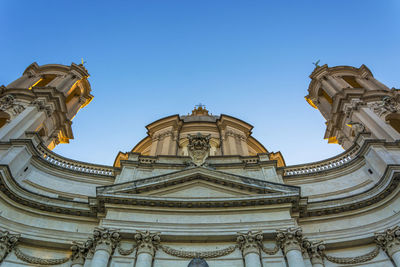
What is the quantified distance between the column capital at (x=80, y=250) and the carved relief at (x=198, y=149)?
701 centimetres

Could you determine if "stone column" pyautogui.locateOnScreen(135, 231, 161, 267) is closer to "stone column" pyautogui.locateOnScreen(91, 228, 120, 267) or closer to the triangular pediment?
"stone column" pyautogui.locateOnScreen(91, 228, 120, 267)

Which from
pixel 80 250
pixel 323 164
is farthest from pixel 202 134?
pixel 80 250

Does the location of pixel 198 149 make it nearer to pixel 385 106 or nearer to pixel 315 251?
pixel 315 251

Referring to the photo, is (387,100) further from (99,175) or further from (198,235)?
(99,175)

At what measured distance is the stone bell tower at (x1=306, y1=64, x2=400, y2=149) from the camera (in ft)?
66.1

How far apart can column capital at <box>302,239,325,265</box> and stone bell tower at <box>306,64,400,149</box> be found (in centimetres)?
861

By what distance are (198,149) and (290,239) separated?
25.0 ft

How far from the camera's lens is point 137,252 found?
42.2 feet

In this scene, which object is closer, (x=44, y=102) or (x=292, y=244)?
(x=292, y=244)

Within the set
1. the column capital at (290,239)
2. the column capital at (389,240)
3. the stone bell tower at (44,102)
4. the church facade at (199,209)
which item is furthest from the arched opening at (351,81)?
the stone bell tower at (44,102)

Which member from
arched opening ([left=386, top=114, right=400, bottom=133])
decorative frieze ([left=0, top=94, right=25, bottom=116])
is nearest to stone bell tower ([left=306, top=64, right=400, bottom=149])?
arched opening ([left=386, top=114, right=400, bottom=133])

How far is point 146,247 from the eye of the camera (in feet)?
42.3

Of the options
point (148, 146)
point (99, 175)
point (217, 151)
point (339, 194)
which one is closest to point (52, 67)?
point (148, 146)

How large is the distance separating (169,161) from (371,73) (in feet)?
69.4
